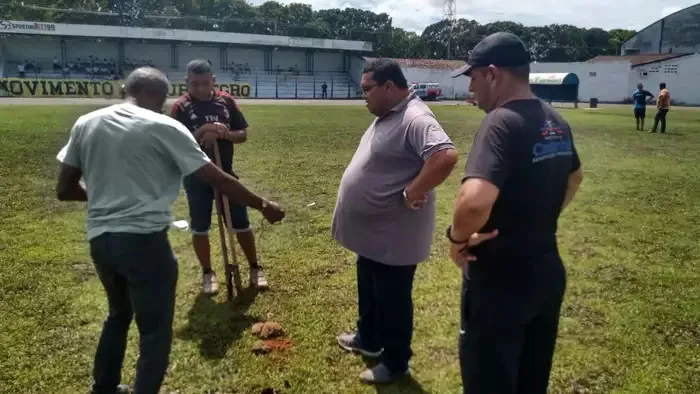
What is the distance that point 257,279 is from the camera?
5371 millimetres

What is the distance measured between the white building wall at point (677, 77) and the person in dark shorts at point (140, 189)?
2407 inches

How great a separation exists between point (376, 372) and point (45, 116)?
20464 millimetres

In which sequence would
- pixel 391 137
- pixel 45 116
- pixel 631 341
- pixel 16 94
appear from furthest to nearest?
pixel 16 94
pixel 45 116
pixel 631 341
pixel 391 137

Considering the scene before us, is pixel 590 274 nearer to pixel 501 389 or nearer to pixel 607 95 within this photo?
pixel 501 389

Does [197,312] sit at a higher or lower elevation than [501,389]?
lower

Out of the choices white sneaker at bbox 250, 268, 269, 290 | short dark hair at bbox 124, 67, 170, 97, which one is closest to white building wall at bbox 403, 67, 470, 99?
white sneaker at bbox 250, 268, 269, 290

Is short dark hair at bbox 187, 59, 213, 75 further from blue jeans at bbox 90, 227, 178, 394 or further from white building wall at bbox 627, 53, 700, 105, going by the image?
white building wall at bbox 627, 53, 700, 105

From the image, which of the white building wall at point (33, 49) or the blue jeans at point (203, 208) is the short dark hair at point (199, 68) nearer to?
the blue jeans at point (203, 208)

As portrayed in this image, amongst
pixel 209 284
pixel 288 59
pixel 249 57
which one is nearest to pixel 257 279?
pixel 209 284

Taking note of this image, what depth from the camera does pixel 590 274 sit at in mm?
6004

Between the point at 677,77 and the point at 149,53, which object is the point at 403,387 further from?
the point at 149,53

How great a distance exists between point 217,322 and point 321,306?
0.91m

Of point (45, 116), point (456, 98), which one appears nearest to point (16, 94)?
point (45, 116)

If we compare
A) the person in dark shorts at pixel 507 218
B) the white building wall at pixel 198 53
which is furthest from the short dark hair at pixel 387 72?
the white building wall at pixel 198 53
